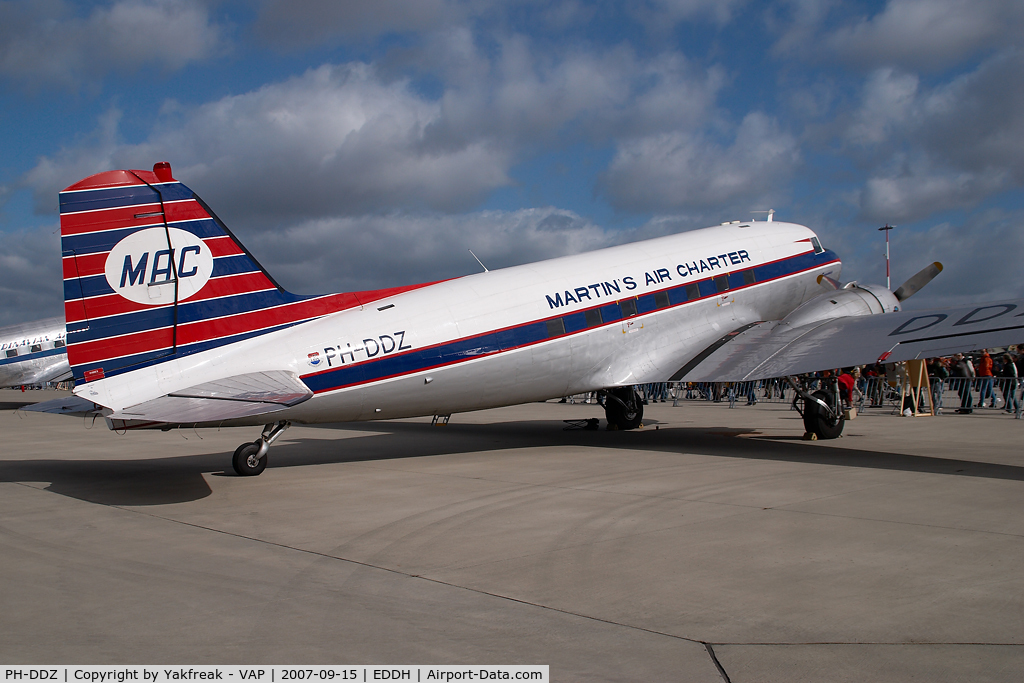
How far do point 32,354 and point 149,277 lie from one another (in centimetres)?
2706

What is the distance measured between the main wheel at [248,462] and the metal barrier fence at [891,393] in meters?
8.08

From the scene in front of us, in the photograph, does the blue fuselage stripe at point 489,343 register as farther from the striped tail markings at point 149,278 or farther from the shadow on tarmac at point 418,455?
the shadow on tarmac at point 418,455

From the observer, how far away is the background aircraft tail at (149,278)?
395 inches

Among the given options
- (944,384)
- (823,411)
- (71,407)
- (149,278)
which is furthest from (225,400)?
(944,384)

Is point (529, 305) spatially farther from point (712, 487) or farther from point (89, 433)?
point (89, 433)

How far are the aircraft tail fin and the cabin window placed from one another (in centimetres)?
466

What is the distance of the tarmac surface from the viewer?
4.54 m

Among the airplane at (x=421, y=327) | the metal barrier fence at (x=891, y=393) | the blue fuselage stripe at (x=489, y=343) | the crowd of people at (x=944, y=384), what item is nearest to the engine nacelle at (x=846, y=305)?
the airplane at (x=421, y=327)

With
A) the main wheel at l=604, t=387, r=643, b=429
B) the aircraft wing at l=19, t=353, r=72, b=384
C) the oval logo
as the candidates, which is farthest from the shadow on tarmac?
the aircraft wing at l=19, t=353, r=72, b=384

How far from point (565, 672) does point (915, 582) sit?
3201mm

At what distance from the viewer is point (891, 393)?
27.3 metres

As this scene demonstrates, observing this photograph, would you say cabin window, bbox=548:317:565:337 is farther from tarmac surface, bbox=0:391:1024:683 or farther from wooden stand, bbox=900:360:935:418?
wooden stand, bbox=900:360:935:418

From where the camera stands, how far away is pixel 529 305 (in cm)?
1362

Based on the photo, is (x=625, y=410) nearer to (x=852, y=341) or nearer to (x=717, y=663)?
(x=852, y=341)
